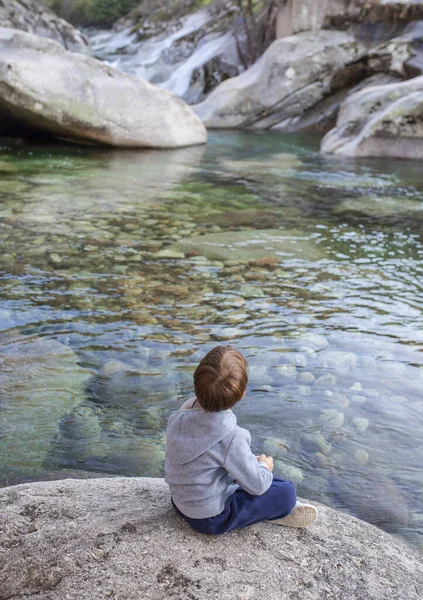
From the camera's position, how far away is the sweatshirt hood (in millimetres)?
2064

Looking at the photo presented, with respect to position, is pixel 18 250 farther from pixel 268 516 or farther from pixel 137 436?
pixel 268 516

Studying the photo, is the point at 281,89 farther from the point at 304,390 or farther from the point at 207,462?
the point at 207,462

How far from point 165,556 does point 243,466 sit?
1.21 feet

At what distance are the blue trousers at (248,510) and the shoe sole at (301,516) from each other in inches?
0.9

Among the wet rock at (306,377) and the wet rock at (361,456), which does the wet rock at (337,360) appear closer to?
the wet rock at (306,377)

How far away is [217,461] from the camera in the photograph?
2.08 m

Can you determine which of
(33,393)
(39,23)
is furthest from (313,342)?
(39,23)

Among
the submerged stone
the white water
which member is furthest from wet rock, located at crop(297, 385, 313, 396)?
the white water

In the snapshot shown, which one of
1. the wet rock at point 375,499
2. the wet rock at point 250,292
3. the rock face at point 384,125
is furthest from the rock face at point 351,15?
the wet rock at point 375,499

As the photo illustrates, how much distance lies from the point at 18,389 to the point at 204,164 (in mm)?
8895

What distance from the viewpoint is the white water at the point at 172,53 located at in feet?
74.4

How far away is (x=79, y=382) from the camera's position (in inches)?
151

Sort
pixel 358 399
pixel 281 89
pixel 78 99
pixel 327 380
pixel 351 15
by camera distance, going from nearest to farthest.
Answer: pixel 358 399, pixel 327 380, pixel 78 99, pixel 281 89, pixel 351 15

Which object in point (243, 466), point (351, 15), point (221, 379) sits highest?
point (351, 15)
